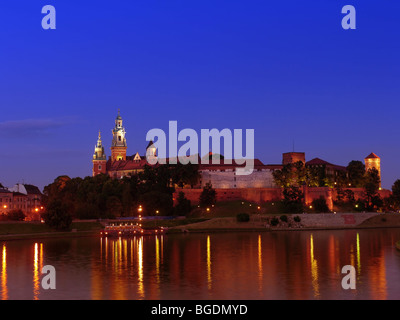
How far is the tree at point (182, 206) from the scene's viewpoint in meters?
93.6

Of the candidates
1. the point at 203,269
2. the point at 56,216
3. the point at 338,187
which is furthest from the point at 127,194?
the point at 203,269

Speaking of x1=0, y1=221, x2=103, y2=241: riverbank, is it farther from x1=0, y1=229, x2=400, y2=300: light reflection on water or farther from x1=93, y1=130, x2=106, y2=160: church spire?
x1=93, y1=130, x2=106, y2=160: church spire

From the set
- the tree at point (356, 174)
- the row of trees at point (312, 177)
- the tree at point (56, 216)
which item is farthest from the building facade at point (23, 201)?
the tree at point (356, 174)

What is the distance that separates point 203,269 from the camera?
39719 mm

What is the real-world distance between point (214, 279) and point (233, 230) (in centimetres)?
4693

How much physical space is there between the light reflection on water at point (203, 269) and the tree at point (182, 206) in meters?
30.2

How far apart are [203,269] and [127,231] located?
123 feet

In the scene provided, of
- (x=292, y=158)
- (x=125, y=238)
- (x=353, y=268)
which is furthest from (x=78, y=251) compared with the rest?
(x=292, y=158)

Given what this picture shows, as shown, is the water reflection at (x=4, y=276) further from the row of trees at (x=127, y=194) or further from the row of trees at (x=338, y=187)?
the row of trees at (x=338, y=187)

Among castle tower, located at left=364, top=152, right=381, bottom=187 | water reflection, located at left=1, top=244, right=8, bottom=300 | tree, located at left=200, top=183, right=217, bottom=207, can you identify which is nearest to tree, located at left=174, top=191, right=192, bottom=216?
tree, located at left=200, top=183, right=217, bottom=207

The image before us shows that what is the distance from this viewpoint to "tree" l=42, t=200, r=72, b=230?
7219cm

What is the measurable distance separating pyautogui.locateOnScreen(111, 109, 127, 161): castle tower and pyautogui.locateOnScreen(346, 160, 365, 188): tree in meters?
62.2

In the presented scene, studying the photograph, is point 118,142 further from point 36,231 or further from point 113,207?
point 36,231
